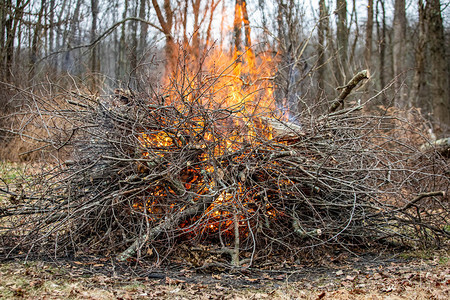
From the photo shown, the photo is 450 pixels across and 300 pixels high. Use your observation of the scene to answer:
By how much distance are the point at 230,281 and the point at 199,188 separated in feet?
4.86

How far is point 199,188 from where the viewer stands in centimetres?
517

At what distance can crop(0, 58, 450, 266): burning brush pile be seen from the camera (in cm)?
481

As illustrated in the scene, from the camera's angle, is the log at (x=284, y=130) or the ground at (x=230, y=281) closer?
the ground at (x=230, y=281)

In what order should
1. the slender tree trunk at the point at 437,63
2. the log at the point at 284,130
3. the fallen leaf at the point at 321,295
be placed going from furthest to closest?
the slender tree trunk at the point at 437,63, the log at the point at 284,130, the fallen leaf at the point at 321,295

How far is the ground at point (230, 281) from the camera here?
3508 mm

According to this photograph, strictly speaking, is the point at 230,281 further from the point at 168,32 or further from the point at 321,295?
the point at 168,32

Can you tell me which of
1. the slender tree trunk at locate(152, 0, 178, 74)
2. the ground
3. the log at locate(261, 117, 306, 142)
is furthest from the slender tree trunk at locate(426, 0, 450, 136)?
the ground

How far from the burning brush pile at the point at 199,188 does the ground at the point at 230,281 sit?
384 millimetres

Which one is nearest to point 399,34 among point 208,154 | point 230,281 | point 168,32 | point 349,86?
point 168,32

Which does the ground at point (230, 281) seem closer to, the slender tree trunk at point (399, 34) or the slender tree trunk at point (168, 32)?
the slender tree trunk at point (168, 32)

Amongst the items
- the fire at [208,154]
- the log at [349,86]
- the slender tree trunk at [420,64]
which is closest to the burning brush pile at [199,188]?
the fire at [208,154]

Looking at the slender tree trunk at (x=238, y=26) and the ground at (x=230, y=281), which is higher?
the slender tree trunk at (x=238, y=26)

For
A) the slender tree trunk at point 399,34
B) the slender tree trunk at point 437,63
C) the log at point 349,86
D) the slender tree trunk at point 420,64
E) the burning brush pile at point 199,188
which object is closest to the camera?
the burning brush pile at point 199,188

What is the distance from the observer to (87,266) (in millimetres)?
4414
